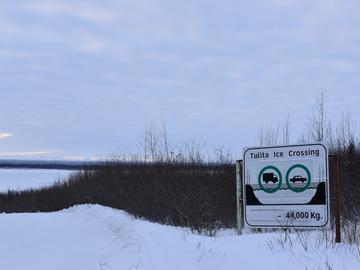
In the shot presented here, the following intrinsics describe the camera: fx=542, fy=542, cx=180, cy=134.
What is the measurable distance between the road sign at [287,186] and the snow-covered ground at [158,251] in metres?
0.40

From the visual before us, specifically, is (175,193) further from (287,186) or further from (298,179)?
(298,179)

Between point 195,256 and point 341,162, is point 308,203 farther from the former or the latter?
point 341,162

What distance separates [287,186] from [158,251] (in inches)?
106

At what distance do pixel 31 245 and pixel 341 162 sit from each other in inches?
407

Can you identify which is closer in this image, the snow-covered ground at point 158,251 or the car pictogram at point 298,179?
the snow-covered ground at point 158,251

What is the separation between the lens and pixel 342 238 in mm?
8930

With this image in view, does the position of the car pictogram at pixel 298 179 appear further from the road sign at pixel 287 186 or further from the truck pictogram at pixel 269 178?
the truck pictogram at pixel 269 178

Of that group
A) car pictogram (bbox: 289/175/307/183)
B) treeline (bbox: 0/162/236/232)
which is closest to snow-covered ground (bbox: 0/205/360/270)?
car pictogram (bbox: 289/175/307/183)

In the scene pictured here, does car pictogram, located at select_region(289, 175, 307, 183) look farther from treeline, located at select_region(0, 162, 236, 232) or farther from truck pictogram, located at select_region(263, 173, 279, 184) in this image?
treeline, located at select_region(0, 162, 236, 232)

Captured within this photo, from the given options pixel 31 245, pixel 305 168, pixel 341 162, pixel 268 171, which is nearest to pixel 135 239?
pixel 31 245

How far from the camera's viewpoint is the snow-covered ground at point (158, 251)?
758 centimetres

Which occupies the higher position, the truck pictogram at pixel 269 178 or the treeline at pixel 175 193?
the truck pictogram at pixel 269 178

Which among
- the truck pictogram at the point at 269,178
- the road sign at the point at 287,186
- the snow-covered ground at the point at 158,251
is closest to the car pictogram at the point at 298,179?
the road sign at the point at 287,186

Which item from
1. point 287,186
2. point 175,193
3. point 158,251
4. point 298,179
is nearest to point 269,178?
point 287,186
